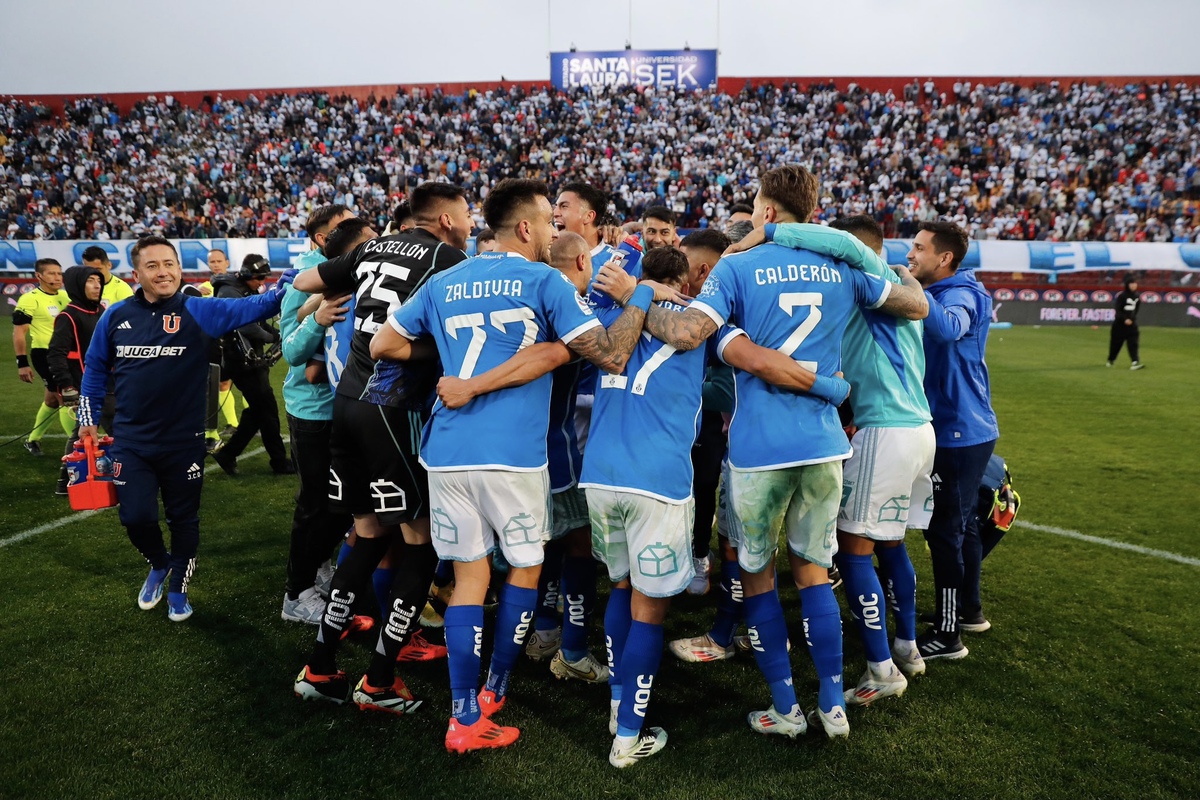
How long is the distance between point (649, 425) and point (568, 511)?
0.79 metres

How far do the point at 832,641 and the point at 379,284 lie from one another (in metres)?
2.65

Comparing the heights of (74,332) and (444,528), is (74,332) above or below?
above

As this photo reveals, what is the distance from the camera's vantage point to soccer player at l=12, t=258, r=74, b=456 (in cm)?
891

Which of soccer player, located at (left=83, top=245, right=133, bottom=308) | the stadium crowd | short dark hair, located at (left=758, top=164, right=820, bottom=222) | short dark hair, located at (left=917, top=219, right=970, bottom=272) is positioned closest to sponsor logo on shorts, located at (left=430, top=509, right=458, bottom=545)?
short dark hair, located at (left=758, top=164, right=820, bottom=222)

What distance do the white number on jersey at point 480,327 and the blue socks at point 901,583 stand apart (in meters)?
2.22

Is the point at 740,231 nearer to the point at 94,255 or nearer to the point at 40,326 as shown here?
the point at 94,255

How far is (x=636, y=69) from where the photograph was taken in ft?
125

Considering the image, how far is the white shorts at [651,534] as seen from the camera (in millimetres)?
3295

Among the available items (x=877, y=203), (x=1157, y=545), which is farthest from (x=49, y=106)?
(x=1157, y=545)

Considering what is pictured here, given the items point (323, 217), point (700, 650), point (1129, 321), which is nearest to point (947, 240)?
point (700, 650)

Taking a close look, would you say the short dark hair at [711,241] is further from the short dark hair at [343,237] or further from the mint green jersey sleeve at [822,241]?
the short dark hair at [343,237]

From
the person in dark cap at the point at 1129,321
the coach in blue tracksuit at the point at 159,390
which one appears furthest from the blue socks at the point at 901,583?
the person in dark cap at the point at 1129,321

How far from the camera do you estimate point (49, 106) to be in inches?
1475

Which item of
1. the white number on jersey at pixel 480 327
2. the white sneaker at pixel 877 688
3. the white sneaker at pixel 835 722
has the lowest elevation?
the white sneaker at pixel 877 688
